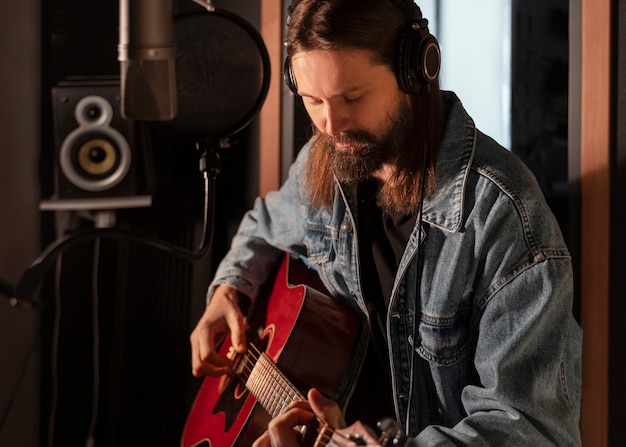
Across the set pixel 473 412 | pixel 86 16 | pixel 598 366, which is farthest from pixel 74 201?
pixel 598 366

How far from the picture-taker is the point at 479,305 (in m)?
1.45

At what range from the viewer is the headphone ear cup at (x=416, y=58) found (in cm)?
139

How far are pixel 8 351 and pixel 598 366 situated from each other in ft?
5.23

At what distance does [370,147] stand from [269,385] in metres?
0.50

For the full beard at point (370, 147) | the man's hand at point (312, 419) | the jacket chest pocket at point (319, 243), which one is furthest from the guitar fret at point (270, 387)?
the full beard at point (370, 147)

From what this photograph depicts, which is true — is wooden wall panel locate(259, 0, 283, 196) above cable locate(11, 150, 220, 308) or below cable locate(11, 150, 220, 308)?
above

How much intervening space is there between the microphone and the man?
438mm

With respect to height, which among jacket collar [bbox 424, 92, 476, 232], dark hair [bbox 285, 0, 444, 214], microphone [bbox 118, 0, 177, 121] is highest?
dark hair [bbox 285, 0, 444, 214]

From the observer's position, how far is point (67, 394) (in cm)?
239

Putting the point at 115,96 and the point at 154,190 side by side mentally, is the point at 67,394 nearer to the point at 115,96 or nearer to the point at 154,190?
the point at 154,190

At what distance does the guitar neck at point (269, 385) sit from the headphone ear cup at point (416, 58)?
588 millimetres

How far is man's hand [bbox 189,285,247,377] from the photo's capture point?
5.85 feet

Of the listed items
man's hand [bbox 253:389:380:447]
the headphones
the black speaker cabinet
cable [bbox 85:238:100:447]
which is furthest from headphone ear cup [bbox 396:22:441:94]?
cable [bbox 85:238:100:447]

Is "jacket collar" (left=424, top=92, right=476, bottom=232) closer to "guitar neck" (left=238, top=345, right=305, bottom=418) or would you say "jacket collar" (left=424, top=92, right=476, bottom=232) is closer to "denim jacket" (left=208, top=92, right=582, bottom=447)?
"denim jacket" (left=208, top=92, right=582, bottom=447)
